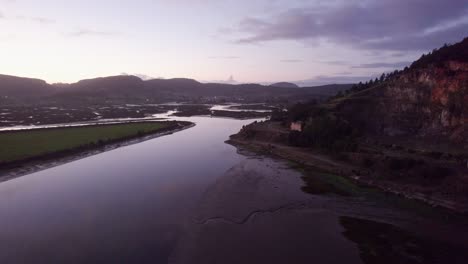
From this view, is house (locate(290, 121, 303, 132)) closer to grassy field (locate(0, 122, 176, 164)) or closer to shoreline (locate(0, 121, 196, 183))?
shoreline (locate(0, 121, 196, 183))

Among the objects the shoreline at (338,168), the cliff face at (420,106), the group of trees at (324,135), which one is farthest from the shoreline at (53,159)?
the cliff face at (420,106)

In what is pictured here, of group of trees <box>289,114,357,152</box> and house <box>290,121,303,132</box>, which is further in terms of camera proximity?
house <box>290,121,303,132</box>

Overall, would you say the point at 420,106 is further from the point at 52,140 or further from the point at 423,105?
the point at 52,140

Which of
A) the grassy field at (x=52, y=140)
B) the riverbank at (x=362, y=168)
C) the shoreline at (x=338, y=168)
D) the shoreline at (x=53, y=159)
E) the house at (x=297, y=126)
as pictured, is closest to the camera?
the shoreline at (x=338, y=168)

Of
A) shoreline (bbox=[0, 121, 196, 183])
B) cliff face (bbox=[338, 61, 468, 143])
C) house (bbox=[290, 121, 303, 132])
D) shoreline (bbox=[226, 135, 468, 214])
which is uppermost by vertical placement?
cliff face (bbox=[338, 61, 468, 143])

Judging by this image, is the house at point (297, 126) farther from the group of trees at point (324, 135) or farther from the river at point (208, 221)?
the river at point (208, 221)

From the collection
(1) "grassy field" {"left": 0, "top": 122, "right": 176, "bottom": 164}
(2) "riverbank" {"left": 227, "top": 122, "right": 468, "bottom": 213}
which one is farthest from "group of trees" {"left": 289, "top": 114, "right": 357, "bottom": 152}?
(1) "grassy field" {"left": 0, "top": 122, "right": 176, "bottom": 164}

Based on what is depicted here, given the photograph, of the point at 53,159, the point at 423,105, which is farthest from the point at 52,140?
the point at 423,105
